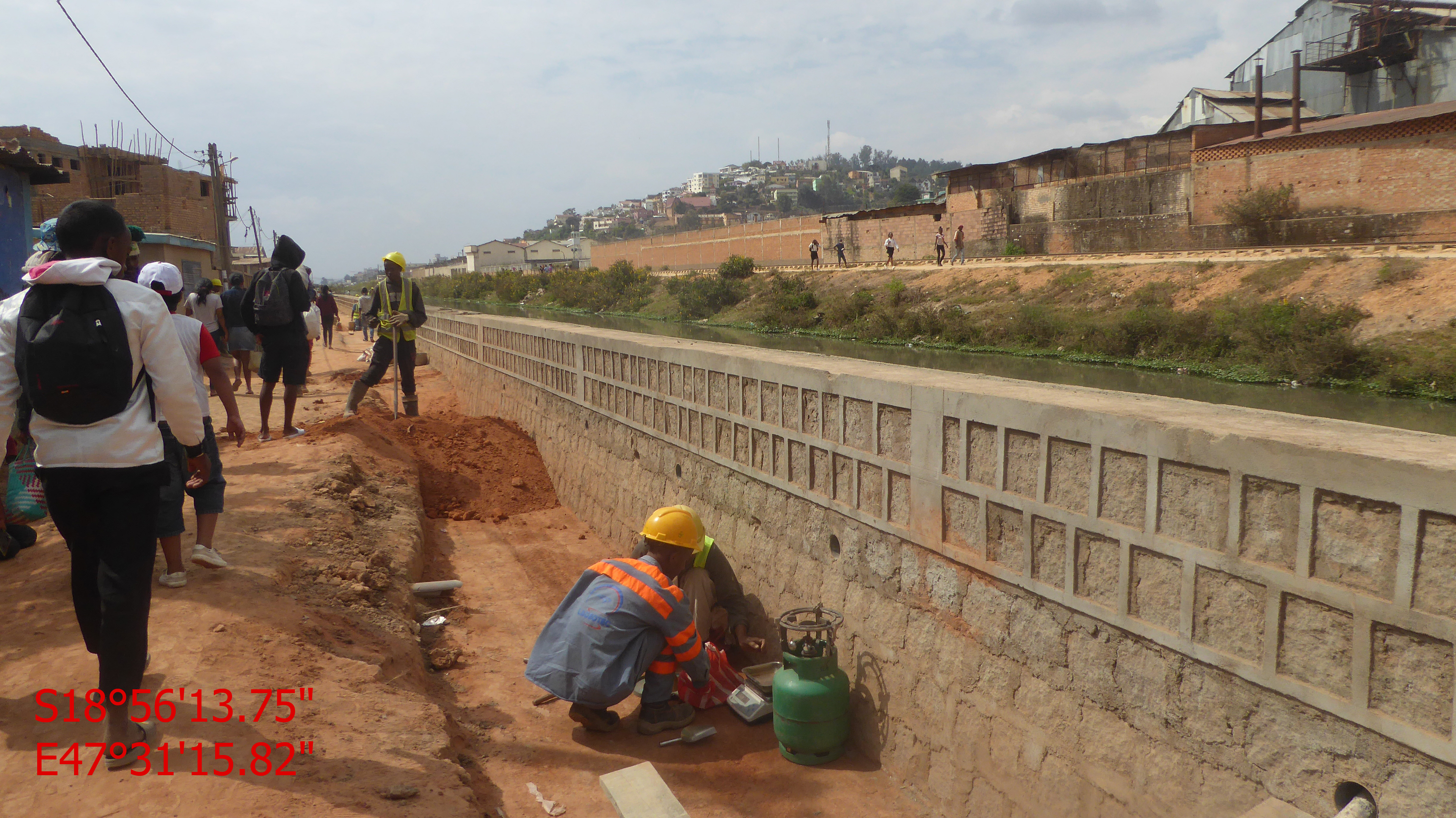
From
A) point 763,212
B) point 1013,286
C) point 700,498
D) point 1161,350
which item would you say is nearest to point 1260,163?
point 1013,286

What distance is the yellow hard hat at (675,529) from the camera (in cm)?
525

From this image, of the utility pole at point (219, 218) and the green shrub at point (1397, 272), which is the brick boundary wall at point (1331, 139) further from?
the utility pole at point (219, 218)

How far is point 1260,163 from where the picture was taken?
82.8ft

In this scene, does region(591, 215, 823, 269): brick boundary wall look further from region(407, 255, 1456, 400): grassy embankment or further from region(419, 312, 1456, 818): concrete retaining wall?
region(419, 312, 1456, 818): concrete retaining wall

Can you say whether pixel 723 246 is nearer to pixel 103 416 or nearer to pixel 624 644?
pixel 624 644

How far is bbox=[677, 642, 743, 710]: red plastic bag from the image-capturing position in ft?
17.9

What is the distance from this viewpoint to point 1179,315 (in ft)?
61.8

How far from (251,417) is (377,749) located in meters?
8.15

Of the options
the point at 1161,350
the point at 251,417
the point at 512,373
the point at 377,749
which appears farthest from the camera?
the point at 1161,350

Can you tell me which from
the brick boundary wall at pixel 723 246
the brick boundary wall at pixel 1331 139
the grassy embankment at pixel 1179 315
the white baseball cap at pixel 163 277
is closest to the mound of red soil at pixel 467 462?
the white baseball cap at pixel 163 277

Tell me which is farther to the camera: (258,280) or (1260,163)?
(1260,163)

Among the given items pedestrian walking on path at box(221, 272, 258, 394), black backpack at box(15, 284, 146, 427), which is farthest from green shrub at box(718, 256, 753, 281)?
black backpack at box(15, 284, 146, 427)

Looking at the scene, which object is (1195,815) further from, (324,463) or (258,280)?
(258,280)

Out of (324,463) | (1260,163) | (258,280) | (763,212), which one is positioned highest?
(763,212)
